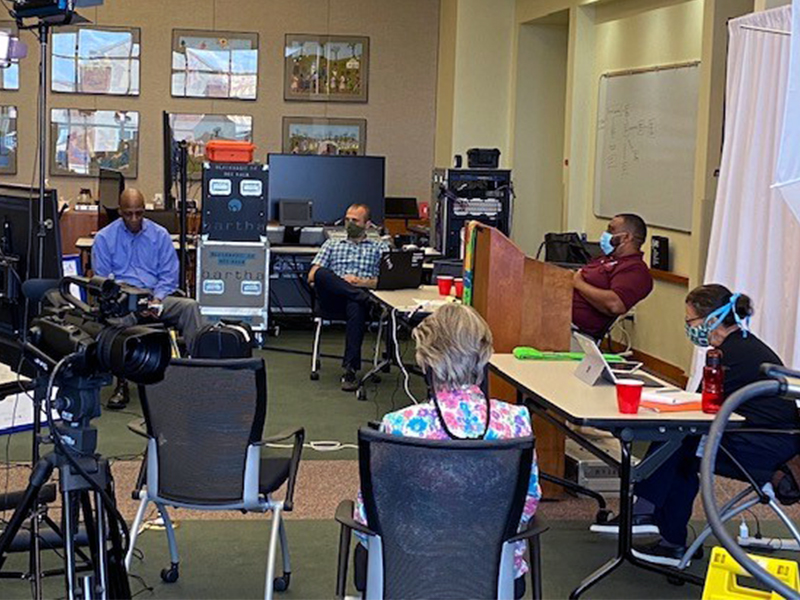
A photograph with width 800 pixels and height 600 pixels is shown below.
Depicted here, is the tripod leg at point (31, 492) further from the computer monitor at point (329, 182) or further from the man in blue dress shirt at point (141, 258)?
the computer monitor at point (329, 182)

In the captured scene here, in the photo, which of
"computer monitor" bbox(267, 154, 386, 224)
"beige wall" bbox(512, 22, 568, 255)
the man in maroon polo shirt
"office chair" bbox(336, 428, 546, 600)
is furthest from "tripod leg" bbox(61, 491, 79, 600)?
"beige wall" bbox(512, 22, 568, 255)

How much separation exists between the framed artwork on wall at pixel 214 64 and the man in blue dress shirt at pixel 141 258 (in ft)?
17.5

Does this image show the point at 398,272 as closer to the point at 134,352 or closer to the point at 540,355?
the point at 540,355

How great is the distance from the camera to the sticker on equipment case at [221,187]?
9.93m

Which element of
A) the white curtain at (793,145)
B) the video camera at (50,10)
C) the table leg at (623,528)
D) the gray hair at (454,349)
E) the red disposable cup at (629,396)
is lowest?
the table leg at (623,528)

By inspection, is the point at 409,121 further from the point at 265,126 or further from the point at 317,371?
the point at 317,371

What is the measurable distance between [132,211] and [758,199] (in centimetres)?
375

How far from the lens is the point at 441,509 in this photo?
10.8 ft

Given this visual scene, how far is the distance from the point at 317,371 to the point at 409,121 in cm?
526

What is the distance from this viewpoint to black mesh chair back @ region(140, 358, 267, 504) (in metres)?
4.18

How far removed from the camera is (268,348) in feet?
33.7

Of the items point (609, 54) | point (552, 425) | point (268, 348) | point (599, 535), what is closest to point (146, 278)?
point (268, 348)

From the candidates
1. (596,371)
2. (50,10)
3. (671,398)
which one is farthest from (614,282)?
(50,10)

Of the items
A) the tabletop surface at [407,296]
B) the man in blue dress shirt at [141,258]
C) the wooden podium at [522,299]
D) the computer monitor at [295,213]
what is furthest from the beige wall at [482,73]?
the wooden podium at [522,299]
